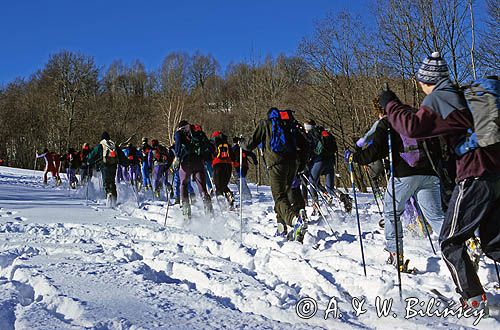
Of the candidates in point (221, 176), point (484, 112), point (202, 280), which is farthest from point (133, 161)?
point (484, 112)

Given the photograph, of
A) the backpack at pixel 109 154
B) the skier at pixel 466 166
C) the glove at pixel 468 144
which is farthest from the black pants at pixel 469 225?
the backpack at pixel 109 154

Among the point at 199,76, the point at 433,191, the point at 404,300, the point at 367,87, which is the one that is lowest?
the point at 404,300

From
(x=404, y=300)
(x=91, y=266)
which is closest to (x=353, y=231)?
(x=404, y=300)

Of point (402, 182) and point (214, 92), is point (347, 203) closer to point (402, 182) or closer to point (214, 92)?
point (402, 182)

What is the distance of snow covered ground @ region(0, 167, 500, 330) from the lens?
10.0 feet

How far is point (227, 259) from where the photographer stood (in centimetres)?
511

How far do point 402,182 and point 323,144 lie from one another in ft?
17.0

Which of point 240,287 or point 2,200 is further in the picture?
point 2,200

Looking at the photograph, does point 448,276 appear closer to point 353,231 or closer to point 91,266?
point 353,231

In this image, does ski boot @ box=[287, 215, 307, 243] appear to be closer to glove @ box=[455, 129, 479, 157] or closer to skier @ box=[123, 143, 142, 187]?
glove @ box=[455, 129, 479, 157]

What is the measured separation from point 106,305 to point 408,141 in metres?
3.06

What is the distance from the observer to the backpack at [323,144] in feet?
31.5

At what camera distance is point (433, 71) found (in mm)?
3346

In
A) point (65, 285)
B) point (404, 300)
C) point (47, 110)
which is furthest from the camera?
point (47, 110)
